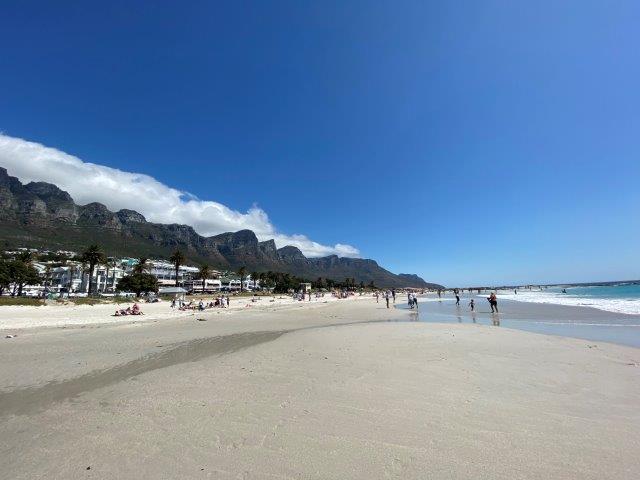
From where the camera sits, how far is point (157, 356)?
1114 cm

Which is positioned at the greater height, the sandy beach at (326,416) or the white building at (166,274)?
the white building at (166,274)

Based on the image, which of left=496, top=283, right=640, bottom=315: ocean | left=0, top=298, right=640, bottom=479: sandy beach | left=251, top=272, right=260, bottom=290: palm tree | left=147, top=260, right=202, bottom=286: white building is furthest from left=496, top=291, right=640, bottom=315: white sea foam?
left=147, top=260, right=202, bottom=286: white building

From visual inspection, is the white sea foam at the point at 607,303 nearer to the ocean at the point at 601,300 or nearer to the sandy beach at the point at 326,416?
the ocean at the point at 601,300

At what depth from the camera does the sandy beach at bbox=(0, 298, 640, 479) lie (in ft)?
12.5

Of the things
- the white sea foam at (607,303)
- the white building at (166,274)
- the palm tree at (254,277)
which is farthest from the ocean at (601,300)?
the white building at (166,274)

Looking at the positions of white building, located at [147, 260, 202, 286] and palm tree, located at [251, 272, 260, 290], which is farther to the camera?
palm tree, located at [251, 272, 260, 290]

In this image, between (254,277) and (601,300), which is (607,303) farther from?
(254,277)

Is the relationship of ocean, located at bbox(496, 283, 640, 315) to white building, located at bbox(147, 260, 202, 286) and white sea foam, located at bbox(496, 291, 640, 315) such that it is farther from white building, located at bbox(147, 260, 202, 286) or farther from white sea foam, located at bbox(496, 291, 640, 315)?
white building, located at bbox(147, 260, 202, 286)

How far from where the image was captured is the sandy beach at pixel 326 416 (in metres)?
3.81

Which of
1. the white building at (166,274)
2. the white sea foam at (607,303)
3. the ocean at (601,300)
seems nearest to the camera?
the white sea foam at (607,303)

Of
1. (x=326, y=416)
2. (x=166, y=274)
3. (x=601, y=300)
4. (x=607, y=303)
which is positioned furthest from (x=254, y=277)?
(x=326, y=416)

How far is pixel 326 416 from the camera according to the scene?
532cm

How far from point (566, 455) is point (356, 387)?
373 centimetres

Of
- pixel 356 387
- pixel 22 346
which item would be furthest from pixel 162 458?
pixel 22 346
